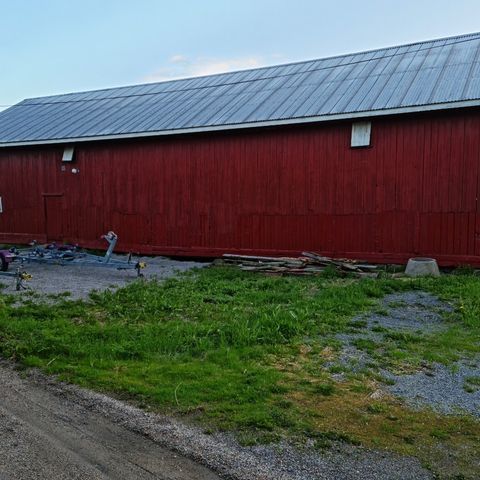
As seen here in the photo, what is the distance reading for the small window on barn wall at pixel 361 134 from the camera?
12.2m

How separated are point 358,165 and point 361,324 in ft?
20.9

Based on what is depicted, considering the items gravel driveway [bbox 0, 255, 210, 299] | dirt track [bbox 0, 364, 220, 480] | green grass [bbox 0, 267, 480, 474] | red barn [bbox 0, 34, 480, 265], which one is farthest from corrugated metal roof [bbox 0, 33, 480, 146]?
dirt track [bbox 0, 364, 220, 480]

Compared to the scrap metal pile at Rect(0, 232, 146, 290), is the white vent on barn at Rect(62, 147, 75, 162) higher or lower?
higher

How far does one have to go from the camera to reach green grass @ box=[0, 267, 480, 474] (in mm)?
3834

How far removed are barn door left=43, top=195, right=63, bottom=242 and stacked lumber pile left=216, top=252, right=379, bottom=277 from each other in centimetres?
753

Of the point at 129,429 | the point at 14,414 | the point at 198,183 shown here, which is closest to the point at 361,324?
the point at 129,429

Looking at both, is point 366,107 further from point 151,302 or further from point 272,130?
point 151,302

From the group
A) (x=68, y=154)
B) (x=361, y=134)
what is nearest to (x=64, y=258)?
(x=68, y=154)

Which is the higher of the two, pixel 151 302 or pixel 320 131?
pixel 320 131

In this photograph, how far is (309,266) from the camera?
12.0m

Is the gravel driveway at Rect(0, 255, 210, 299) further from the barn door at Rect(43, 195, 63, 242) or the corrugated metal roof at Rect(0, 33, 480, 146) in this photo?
the barn door at Rect(43, 195, 63, 242)

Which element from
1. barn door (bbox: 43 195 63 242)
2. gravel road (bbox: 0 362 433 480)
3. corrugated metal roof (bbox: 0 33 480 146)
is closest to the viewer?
gravel road (bbox: 0 362 433 480)

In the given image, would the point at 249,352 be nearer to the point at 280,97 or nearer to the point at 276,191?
the point at 276,191

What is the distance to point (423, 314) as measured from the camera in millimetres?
7598
